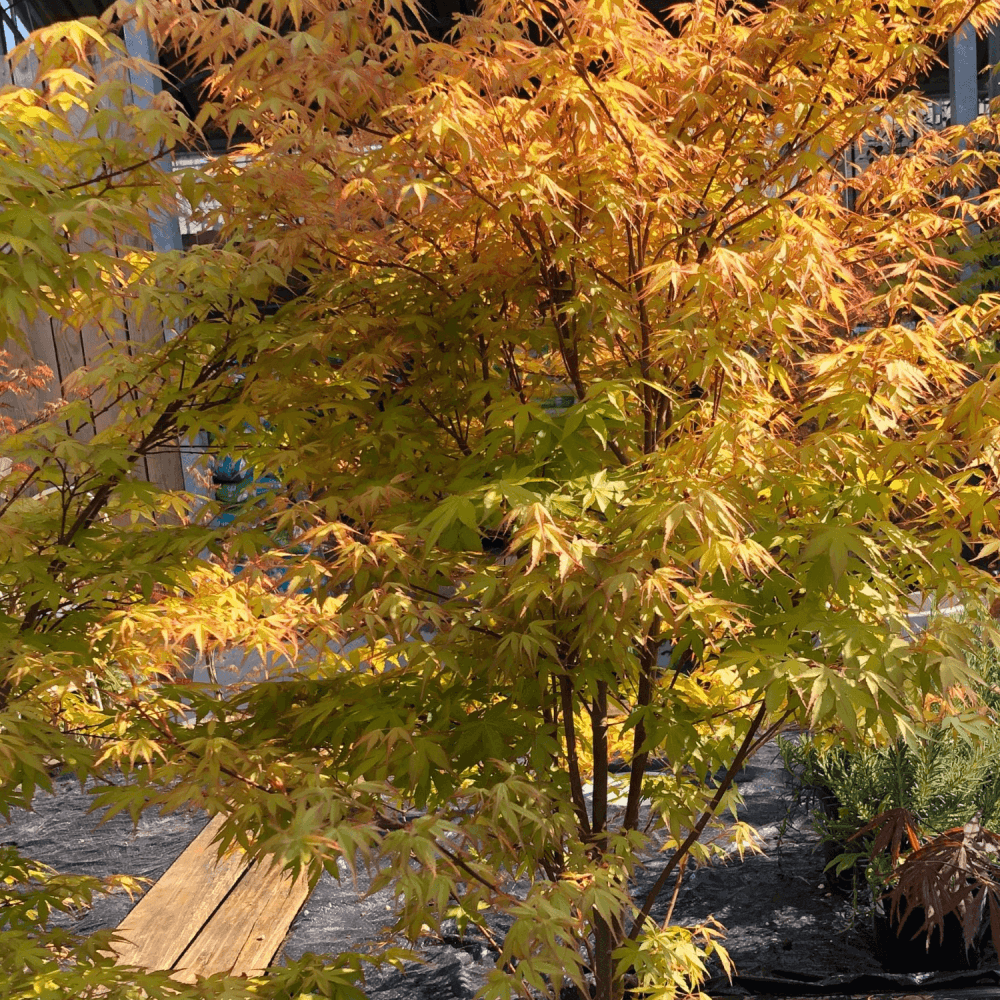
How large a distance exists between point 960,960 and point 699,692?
1.74 metres

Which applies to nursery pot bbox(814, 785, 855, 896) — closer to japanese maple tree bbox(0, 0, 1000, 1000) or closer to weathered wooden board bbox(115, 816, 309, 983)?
japanese maple tree bbox(0, 0, 1000, 1000)

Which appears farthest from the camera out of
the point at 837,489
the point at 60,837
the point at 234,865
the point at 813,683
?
the point at 60,837

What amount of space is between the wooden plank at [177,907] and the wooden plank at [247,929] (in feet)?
0.14

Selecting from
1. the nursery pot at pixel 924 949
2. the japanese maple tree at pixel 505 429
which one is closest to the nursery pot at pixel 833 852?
the nursery pot at pixel 924 949

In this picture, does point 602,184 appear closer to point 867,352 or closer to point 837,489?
point 867,352

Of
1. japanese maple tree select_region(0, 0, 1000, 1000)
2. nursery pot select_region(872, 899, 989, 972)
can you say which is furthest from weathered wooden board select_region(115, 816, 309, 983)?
nursery pot select_region(872, 899, 989, 972)

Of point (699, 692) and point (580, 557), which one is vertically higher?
point (580, 557)

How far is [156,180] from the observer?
7.50ft

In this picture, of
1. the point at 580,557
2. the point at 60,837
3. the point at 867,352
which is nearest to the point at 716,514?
the point at 580,557

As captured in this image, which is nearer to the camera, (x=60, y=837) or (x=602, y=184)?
(x=602, y=184)

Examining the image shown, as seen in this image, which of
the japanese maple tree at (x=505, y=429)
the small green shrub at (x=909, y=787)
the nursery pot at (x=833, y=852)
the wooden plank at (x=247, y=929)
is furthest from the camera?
the nursery pot at (x=833, y=852)

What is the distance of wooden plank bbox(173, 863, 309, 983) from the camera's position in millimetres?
3467

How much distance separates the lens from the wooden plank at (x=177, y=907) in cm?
354

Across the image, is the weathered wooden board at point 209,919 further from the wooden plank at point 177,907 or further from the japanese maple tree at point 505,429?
the japanese maple tree at point 505,429
